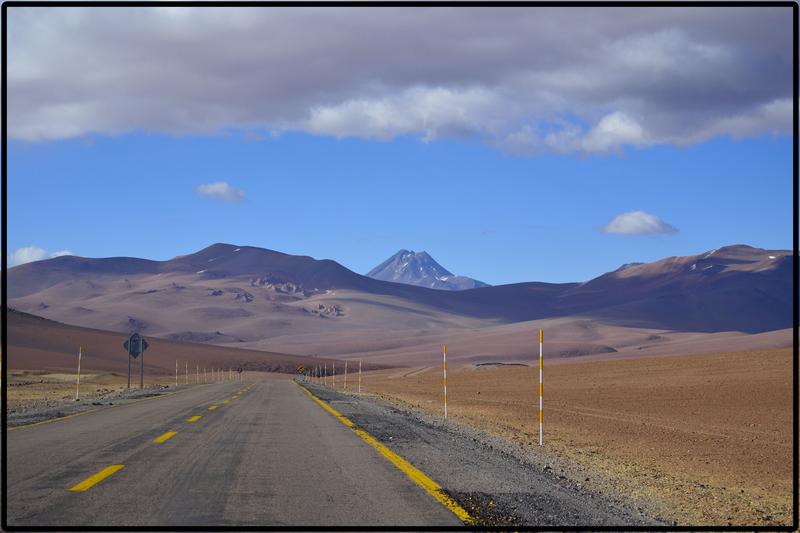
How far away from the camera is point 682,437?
72.0ft

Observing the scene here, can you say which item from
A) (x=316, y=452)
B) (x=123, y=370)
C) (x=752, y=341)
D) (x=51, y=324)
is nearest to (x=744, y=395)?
(x=316, y=452)

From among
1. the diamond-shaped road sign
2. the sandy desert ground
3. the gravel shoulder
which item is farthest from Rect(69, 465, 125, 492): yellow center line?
the diamond-shaped road sign

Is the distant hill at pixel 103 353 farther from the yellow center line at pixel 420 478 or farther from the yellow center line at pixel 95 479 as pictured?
the yellow center line at pixel 95 479

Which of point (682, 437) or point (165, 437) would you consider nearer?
point (165, 437)

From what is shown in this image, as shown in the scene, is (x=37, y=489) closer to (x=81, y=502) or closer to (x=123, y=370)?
(x=81, y=502)

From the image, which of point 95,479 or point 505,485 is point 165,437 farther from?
point 505,485

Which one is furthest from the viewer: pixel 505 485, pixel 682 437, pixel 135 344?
pixel 135 344

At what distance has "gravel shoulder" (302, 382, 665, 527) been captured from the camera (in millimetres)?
8945

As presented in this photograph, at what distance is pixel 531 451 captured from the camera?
16.4 m

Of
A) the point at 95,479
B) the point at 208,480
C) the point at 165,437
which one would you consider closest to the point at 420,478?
the point at 208,480

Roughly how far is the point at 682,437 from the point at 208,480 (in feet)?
47.6

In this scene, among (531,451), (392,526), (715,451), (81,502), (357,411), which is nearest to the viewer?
(392,526)

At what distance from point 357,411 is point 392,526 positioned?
1827 centimetres

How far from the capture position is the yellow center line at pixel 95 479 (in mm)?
10211
